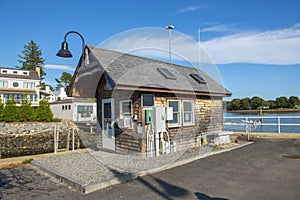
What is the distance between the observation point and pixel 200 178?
5.46 m

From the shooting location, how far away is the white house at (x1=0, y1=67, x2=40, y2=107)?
35128 mm

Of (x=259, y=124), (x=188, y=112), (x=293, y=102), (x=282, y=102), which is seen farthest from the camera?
(x=282, y=102)

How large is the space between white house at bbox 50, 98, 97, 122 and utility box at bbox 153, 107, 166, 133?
16786 millimetres

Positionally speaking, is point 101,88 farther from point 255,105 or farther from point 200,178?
point 255,105

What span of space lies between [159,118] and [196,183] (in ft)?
10.7

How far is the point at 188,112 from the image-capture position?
9.84m

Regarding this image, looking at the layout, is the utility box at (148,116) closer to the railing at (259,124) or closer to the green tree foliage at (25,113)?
the railing at (259,124)


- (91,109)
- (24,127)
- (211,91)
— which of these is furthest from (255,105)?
(24,127)

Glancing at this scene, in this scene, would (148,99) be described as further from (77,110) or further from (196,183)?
(77,110)

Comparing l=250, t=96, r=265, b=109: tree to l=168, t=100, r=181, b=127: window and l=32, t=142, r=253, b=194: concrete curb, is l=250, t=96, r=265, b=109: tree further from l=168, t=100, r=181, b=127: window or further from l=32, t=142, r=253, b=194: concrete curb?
l=32, t=142, r=253, b=194: concrete curb

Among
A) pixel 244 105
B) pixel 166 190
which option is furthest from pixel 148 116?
pixel 244 105

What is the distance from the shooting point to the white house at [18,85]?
35128mm

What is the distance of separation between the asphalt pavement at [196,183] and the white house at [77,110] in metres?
18.4

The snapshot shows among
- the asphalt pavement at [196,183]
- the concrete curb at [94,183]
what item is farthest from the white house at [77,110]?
the asphalt pavement at [196,183]
